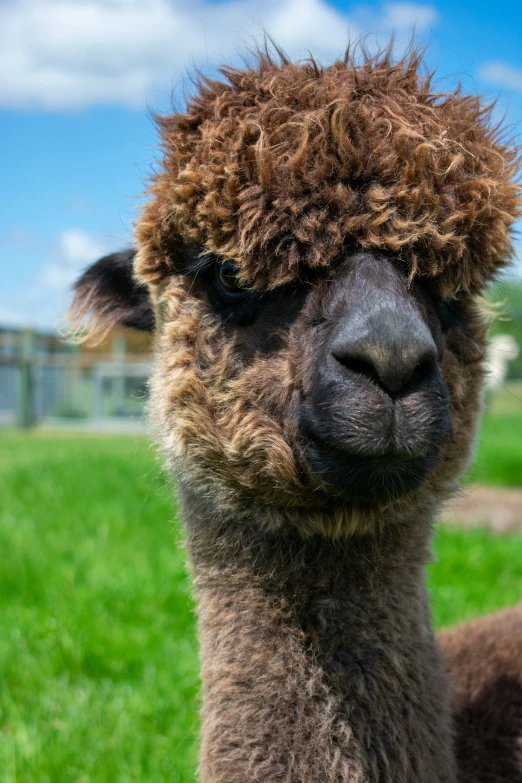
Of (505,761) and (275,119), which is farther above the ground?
(275,119)

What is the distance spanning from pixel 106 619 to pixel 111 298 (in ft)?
9.78

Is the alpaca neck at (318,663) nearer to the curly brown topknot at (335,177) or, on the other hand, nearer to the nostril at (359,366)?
the nostril at (359,366)

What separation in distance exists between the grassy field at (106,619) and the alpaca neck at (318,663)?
0.68 meters

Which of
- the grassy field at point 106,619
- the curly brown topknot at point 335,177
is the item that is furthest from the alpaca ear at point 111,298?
the curly brown topknot at point 335,177

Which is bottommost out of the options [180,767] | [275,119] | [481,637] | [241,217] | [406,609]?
[180,767]

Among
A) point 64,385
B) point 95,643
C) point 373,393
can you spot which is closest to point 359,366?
point 373,393

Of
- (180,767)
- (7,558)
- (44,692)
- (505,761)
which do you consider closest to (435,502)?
(505,761)

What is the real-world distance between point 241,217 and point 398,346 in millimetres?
600

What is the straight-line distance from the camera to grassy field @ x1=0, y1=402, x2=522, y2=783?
3.88 m

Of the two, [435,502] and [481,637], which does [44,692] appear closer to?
[481,637]

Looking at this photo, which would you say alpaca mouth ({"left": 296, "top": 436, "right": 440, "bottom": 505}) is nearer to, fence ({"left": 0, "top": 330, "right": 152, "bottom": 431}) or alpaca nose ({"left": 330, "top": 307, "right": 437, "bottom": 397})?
alpaca nose ({"left": 330, "top": 307, "right": 437, "bottom": 397})

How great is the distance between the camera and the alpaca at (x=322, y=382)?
85.4 inches

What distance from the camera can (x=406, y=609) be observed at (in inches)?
99.0

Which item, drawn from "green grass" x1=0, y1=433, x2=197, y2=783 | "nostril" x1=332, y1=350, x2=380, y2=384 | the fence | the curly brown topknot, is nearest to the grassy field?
"green grass" x1=0, y1=433, x2=197, y2=783
